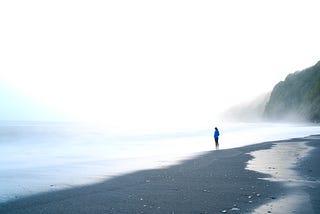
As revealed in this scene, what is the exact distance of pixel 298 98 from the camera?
356ft

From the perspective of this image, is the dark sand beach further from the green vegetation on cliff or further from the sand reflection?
the green vegetation on cliff

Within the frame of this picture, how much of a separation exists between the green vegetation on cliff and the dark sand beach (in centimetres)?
8049

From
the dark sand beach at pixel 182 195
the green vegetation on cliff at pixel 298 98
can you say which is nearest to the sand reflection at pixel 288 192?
the dark sand beach at pixel 182 195

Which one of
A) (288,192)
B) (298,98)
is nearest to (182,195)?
(288,192)

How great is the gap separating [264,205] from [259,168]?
6817mm

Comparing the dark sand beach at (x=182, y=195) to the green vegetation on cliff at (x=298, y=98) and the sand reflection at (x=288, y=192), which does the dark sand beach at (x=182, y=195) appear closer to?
the sand reflection at (x=288, y=192)

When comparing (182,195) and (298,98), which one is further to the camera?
(298,98)

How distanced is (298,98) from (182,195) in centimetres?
10635

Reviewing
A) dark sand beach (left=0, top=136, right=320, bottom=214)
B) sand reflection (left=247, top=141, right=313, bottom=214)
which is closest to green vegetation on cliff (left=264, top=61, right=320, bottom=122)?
sand reflection (left=247, top=141, right=313, bottom=214)

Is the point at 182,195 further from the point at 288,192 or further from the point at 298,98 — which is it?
the point at 298,98

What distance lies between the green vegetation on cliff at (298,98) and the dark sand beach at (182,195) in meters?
80.5

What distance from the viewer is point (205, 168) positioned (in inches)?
619

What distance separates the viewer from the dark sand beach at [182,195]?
8406mm

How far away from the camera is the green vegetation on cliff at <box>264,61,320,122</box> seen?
309 ft
